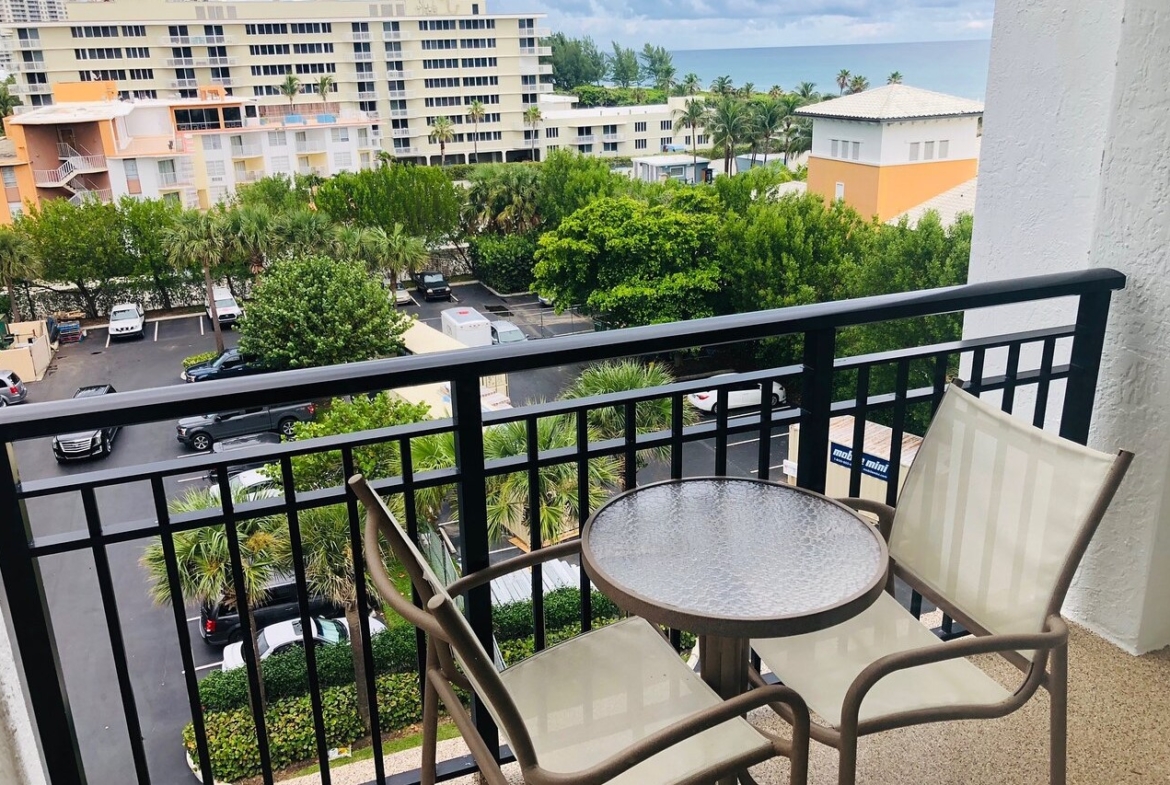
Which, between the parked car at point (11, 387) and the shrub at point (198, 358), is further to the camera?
the shrub at point (198, 358)

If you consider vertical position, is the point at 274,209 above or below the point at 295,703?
above

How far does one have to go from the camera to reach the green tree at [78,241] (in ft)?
92.0

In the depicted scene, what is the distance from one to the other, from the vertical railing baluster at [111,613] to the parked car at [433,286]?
31.1m

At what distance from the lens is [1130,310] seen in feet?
6.29

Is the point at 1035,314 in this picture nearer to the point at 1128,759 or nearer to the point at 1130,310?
the point at 1130,310

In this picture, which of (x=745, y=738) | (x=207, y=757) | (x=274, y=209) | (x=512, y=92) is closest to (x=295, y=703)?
(x=207, y=757)

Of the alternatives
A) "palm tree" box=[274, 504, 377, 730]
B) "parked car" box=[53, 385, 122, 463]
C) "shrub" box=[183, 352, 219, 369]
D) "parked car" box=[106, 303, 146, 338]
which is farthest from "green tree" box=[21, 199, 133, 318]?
"palm tree" box=[274, 504, 377, 730]

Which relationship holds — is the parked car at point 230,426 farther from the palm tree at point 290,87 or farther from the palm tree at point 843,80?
the palm tree at point 843,80

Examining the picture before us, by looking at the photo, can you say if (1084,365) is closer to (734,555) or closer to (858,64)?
(734,555)

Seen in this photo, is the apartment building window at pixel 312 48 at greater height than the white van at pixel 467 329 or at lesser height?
greater

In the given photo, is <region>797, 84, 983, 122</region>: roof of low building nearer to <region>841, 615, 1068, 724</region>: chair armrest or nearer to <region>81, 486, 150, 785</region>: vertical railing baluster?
<region>841, 615, 1068, 724</region>: chair armrest

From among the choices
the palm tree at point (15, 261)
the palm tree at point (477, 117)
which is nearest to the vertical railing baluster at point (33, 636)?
the palm tree at point (15, 261)

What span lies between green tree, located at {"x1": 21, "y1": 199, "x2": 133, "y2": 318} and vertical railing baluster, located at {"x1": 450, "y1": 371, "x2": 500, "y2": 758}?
102 ft

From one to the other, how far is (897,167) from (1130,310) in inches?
1206
